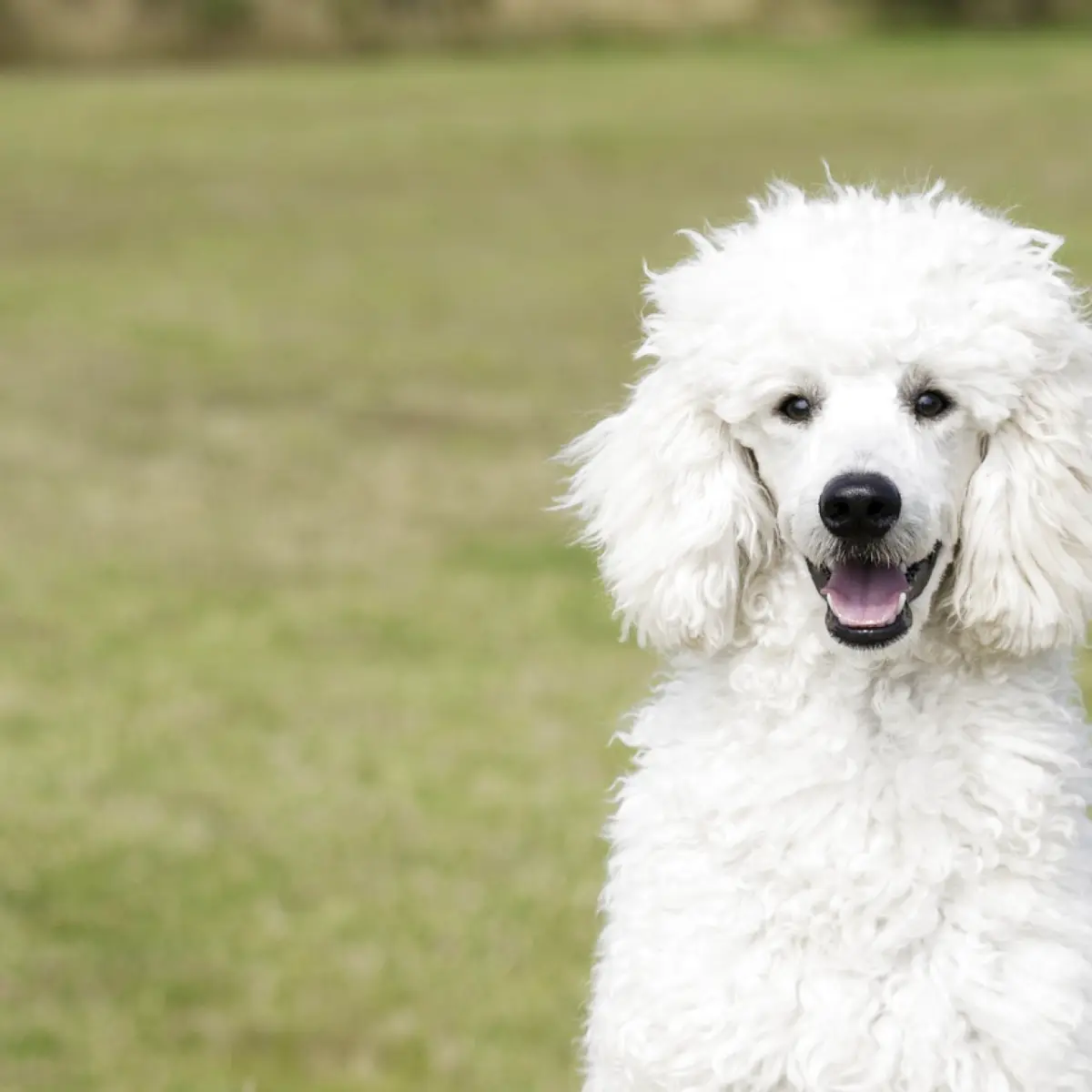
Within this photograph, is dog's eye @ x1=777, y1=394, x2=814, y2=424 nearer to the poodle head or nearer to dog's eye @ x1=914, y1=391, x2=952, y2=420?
the poodle head

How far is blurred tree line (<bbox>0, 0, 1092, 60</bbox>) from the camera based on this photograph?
29.1 meters

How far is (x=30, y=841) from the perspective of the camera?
625 cm

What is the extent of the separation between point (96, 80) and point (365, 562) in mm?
18758

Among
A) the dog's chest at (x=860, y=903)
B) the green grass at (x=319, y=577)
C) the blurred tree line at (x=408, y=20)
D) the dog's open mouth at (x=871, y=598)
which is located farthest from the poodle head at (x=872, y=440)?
the blurred tree line at (x=408, y=20)

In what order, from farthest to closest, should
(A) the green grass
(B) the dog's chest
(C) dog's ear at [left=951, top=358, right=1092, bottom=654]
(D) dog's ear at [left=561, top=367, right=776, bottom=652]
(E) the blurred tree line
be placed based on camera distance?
(E) the blurred tree line < (A) the green grass < (D) dog's ear at [left=561, top=367, right=776, bottom=652] < (C) dog's ear at [left=951, top=358, right=1092, bottom=654] < (B) the dog's chest

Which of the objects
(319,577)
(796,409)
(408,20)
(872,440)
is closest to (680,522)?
(796,409)

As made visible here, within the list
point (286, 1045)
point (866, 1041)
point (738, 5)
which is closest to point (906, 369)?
point (866, 1041)

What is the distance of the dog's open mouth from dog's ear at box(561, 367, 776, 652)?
15 cm

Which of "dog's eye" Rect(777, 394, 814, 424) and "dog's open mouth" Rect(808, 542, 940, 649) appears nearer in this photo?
"dog's open mouth" Rect(808, 542, 940, 649)

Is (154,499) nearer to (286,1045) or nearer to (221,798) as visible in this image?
(221,798)

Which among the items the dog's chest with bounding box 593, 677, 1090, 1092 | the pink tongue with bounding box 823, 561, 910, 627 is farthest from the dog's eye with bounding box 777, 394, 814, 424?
the dog's chest with bounding box 593, 677, 1090, 1092

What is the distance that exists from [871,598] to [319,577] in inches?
252

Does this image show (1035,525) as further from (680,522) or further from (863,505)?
(680,522)

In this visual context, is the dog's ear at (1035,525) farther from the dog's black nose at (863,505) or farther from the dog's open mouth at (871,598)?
the dog's black nose at (863,505)
